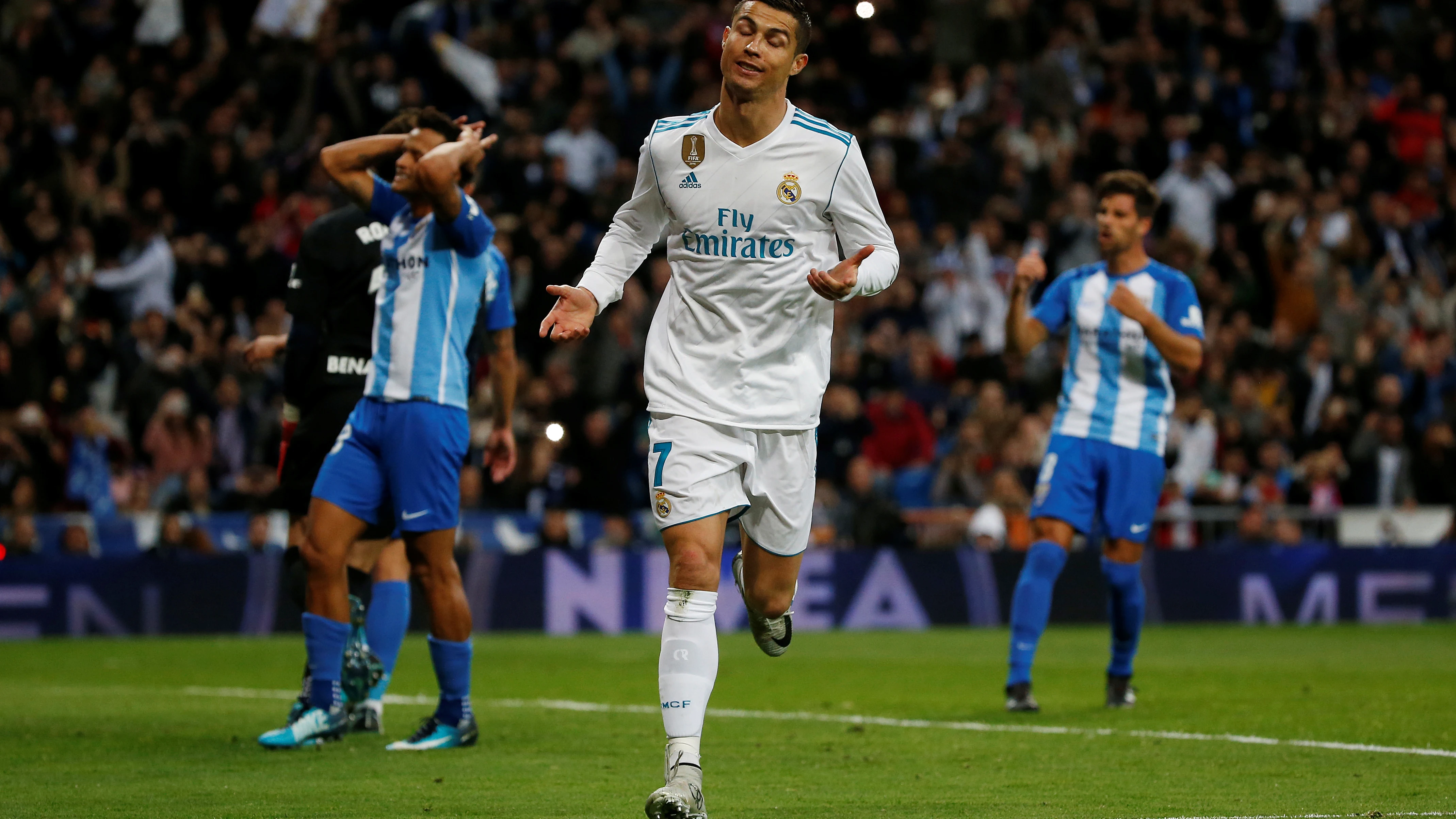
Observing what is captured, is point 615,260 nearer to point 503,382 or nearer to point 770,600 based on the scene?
point 770,600

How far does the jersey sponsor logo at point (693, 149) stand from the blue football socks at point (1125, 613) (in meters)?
4.36

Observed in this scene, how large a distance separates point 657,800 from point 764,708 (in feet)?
15.4

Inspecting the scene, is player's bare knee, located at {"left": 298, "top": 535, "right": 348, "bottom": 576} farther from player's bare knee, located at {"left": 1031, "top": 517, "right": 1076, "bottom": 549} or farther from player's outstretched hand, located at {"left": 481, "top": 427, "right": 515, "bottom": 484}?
player's bare knee, located at {"left": 1031, "top": 517, "right": 1076, "bottom": 549}

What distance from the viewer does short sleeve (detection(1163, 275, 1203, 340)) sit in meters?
9.59

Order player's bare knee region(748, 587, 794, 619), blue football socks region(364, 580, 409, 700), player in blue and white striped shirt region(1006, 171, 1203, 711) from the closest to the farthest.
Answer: player's bare knee region(748, 587, 794, 619), blue football socks region(364, 580, 409, 700), player in blue and white striped shirt region(1006, 171, 1203, 711)

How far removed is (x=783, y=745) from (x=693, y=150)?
299 cm

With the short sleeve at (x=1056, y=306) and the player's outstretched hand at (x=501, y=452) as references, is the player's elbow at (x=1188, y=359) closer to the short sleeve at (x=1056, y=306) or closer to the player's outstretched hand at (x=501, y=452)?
the short sleeve at (x=1056, y=306)

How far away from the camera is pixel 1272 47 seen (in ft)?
80.6

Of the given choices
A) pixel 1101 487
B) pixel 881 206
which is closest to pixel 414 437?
pixel 1101 487

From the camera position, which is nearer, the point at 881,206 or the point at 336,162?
the point at 336,162

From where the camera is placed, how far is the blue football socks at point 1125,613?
9.60m

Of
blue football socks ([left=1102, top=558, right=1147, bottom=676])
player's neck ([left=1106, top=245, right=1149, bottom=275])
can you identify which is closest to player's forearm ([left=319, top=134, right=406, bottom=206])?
player's neck ([left=1106, top=245, right=1149, bottom=275])

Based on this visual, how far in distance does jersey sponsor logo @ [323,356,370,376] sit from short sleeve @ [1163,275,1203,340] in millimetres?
4141

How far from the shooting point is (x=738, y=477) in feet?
19.6
